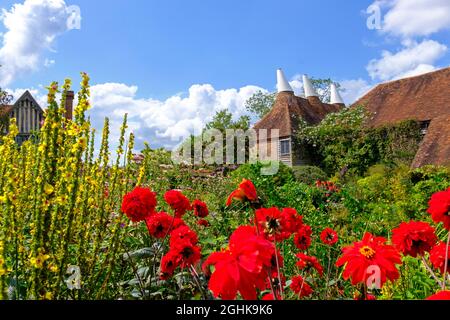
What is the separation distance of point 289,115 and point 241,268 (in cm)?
2553

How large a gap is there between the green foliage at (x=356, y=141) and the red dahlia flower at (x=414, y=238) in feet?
60.9

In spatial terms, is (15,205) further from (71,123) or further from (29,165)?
(29,165)

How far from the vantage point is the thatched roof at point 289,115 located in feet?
84.3

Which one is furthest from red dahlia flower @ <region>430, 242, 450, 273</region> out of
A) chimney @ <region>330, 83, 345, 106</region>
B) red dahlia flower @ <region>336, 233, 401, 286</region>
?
chimney @ <region>330, 83, 345, 106</region>

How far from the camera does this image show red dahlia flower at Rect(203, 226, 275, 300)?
123cm

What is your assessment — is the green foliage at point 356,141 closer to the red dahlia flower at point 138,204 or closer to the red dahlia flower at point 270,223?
the red dahlia flower at point 138,204

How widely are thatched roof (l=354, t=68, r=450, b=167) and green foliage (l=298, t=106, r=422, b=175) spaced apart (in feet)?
2.45

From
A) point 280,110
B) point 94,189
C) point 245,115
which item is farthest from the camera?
point 245,115

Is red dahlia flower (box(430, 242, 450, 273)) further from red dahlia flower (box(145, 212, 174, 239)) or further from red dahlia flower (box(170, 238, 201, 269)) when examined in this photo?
red dahlia flower (box(145, 212, 174, 239))

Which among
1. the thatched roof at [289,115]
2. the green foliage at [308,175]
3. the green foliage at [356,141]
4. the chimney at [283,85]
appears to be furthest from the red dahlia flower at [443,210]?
the chimney at [283,85]

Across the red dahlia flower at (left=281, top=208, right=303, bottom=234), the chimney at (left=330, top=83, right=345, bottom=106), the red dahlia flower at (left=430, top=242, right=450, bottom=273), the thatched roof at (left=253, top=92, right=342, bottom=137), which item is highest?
the chimney at (left=330, top=83, right=345, bottom=106)
